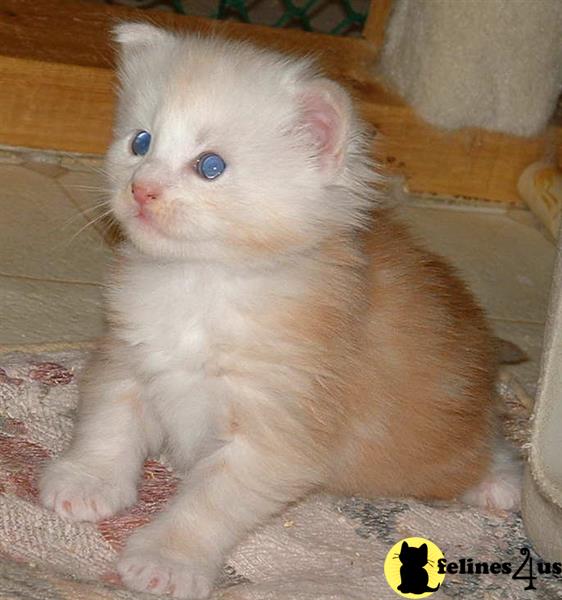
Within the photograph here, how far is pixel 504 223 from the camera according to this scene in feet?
14.2

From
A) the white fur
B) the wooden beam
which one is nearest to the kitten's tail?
the white fur

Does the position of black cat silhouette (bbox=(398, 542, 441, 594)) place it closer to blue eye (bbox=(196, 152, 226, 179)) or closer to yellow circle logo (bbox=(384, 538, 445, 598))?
yellow circle logo (bbox=(384, 538, 445, 598))

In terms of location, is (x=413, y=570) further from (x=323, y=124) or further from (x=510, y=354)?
(x=510, y=354)

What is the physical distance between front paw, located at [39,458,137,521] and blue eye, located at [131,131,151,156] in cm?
58

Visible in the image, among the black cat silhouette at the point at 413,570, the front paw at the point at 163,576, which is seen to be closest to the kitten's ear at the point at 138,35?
the front paw at the point at 163,576

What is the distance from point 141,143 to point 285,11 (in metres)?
2.88

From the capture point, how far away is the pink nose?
7.08 feet

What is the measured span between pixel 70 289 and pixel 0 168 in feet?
2.36

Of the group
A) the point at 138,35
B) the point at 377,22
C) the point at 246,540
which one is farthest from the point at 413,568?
the point at 377,22

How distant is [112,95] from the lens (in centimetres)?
400

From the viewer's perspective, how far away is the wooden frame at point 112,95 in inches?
156

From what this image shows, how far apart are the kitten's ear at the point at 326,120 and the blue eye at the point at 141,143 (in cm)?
27

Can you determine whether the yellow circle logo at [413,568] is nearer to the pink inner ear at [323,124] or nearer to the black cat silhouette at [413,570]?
the black cat silhouette at [413,570]

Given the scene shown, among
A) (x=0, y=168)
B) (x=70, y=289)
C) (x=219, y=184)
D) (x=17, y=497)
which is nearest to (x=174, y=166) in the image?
(x=219, y=184)
